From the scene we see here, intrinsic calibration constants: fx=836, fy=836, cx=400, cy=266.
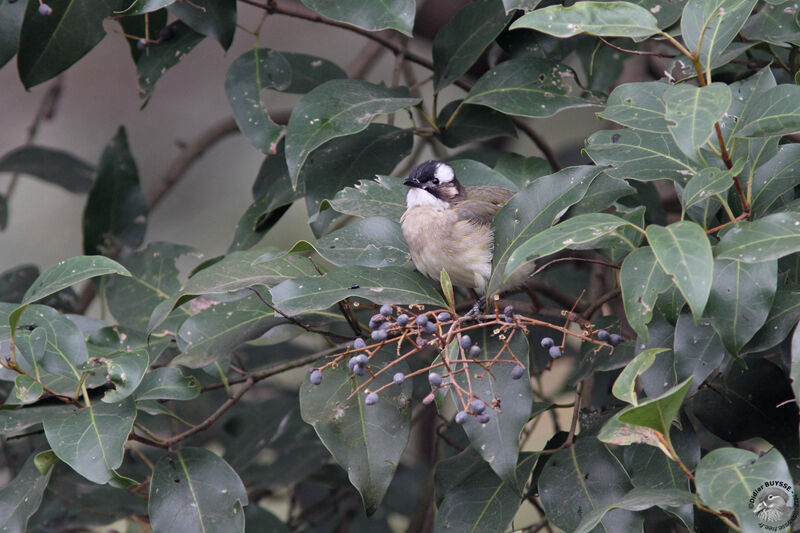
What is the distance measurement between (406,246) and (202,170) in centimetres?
407

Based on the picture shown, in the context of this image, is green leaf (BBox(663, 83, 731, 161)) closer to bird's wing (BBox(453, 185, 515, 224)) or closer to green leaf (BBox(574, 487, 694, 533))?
green leaf (BBox(574, 487, 694, 533))

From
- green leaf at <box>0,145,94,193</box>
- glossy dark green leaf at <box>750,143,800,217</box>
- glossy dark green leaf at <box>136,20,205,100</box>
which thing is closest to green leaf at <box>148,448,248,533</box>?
glossy dark green leaf at <box>136,20,205,100</box>

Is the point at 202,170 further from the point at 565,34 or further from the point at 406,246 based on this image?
the point at 565,34

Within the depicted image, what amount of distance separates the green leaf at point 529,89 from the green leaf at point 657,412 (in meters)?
0.86

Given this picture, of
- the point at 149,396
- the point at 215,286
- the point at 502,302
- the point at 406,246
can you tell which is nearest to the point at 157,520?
the point at 149,396

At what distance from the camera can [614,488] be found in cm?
155

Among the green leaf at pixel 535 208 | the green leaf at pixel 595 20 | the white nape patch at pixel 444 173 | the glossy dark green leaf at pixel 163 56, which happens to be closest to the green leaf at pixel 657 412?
the green leaf at pixel 535 208

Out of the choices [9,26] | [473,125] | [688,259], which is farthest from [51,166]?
[688,259]

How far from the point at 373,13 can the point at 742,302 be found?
0.97 m

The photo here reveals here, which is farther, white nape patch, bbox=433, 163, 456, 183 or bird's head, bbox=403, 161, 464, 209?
bird's head, bbox=403, 161, 464, 209

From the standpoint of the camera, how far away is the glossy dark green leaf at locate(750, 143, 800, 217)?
59.6 inches

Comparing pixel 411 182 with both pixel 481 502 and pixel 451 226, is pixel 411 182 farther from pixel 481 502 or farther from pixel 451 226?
pixel 481 502

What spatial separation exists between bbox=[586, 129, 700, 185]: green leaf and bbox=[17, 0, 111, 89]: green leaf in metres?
1.25

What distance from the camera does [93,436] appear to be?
155 centimetres
